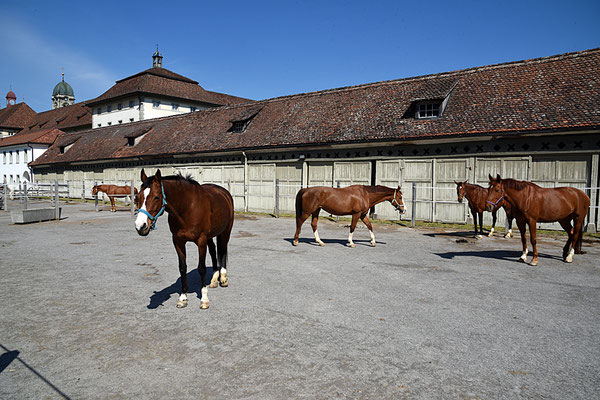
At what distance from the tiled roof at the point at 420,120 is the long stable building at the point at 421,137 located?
0.06 m

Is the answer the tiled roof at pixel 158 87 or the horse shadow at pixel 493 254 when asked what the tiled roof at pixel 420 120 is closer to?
the horse shadow at pixel 493 254

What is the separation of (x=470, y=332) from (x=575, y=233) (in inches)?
251

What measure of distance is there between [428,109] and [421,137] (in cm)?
241

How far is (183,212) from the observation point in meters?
5.23

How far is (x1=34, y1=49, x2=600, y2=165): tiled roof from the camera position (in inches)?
571

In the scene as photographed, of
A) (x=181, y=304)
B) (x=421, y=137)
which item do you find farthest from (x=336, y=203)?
(x=421, y=137)

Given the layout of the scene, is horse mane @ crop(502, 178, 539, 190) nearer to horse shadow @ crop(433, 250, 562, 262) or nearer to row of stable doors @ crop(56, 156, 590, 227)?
horse shadow @ crop(433, 250, 562, 262)

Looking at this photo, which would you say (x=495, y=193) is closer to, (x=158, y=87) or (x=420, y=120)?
(x=420, y=120)

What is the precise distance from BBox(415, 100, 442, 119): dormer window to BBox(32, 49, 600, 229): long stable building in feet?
0.18

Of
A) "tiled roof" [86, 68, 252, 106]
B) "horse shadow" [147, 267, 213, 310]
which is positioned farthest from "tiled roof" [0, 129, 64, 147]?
"horse shadow" [147, 267, 213, 310]

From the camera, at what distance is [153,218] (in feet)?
15.4

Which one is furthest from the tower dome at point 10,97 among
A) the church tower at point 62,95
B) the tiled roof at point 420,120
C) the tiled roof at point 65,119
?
the tiled roof at point 420,120

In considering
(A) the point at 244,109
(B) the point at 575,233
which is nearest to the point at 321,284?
(B) the point at 575,233

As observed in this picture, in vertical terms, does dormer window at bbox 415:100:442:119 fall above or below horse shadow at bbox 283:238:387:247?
above
